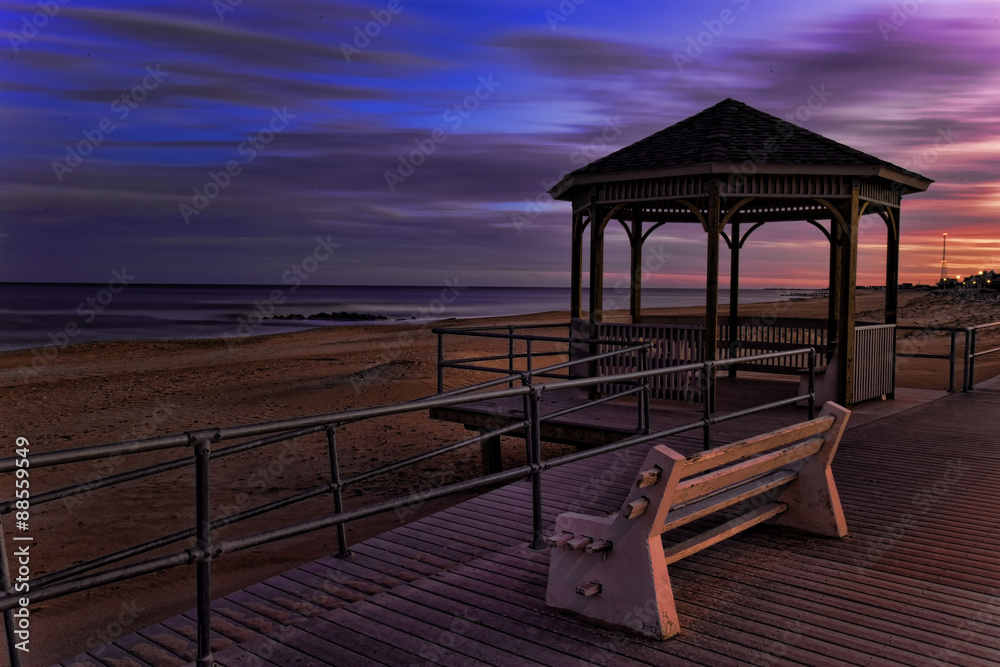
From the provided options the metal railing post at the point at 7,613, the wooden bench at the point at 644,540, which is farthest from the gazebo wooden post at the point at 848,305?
the metal railing post at the point at 7,613

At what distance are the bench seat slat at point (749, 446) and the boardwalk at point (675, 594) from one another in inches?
27.4

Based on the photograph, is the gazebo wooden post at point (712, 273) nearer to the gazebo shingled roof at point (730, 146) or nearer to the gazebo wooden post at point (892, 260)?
the gazebo shingled roof at point (730, 146)

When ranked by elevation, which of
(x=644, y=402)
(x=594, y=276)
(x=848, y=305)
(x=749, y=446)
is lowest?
(x=644, y=402)

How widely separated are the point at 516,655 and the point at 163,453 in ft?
38.3

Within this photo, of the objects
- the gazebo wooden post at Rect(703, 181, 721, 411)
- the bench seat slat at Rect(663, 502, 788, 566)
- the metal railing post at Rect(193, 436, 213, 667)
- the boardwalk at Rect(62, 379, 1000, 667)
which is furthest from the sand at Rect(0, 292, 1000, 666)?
the bench seat slat at Rect(663, 502, 788, 566)

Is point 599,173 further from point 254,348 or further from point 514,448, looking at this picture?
point 254,348

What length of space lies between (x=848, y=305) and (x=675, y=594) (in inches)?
295

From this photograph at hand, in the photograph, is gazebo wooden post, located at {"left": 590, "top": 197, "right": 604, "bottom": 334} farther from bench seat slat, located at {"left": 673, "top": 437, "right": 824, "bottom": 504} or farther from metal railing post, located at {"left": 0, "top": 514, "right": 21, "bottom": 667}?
metal railing post, located at {"left": 0, "top": 514, "right": 21, "bottom": 667}

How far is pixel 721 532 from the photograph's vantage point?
4.30 metres

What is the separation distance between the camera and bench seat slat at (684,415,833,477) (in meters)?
3.60

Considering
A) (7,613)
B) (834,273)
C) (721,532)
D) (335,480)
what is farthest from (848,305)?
(7,613)

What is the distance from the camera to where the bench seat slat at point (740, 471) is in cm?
362

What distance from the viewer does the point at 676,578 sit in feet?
13.6

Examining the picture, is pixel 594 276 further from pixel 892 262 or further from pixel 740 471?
pixel 740 471
